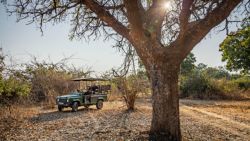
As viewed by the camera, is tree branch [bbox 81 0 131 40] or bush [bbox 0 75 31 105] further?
bush [bbox 0 75 31 105]

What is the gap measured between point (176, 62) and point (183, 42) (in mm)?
562

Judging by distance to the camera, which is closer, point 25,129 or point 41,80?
point 25,129

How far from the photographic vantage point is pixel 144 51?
26.8 feet

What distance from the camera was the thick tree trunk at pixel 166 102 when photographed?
7.72 metres

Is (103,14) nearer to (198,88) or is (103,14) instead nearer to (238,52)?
(238,52)

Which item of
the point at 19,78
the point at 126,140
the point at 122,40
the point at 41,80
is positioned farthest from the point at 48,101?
the point at 126,140

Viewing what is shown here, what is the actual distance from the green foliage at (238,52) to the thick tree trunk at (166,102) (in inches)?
778

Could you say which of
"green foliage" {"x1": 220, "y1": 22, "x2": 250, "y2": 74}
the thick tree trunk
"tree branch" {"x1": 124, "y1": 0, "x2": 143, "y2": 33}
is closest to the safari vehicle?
the thick tree trunk

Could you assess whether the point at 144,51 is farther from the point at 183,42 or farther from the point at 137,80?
the point at 137,80

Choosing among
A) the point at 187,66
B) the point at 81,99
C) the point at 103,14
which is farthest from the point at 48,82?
the point at 187,66

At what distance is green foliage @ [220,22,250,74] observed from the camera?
26383mm

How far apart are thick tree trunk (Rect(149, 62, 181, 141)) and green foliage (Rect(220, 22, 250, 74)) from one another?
64.9 feet

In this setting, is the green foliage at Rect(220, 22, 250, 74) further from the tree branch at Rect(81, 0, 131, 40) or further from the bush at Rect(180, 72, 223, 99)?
the tree branch at Rect(81, 0, 131, 40)

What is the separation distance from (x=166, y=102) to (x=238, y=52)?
21.6m
